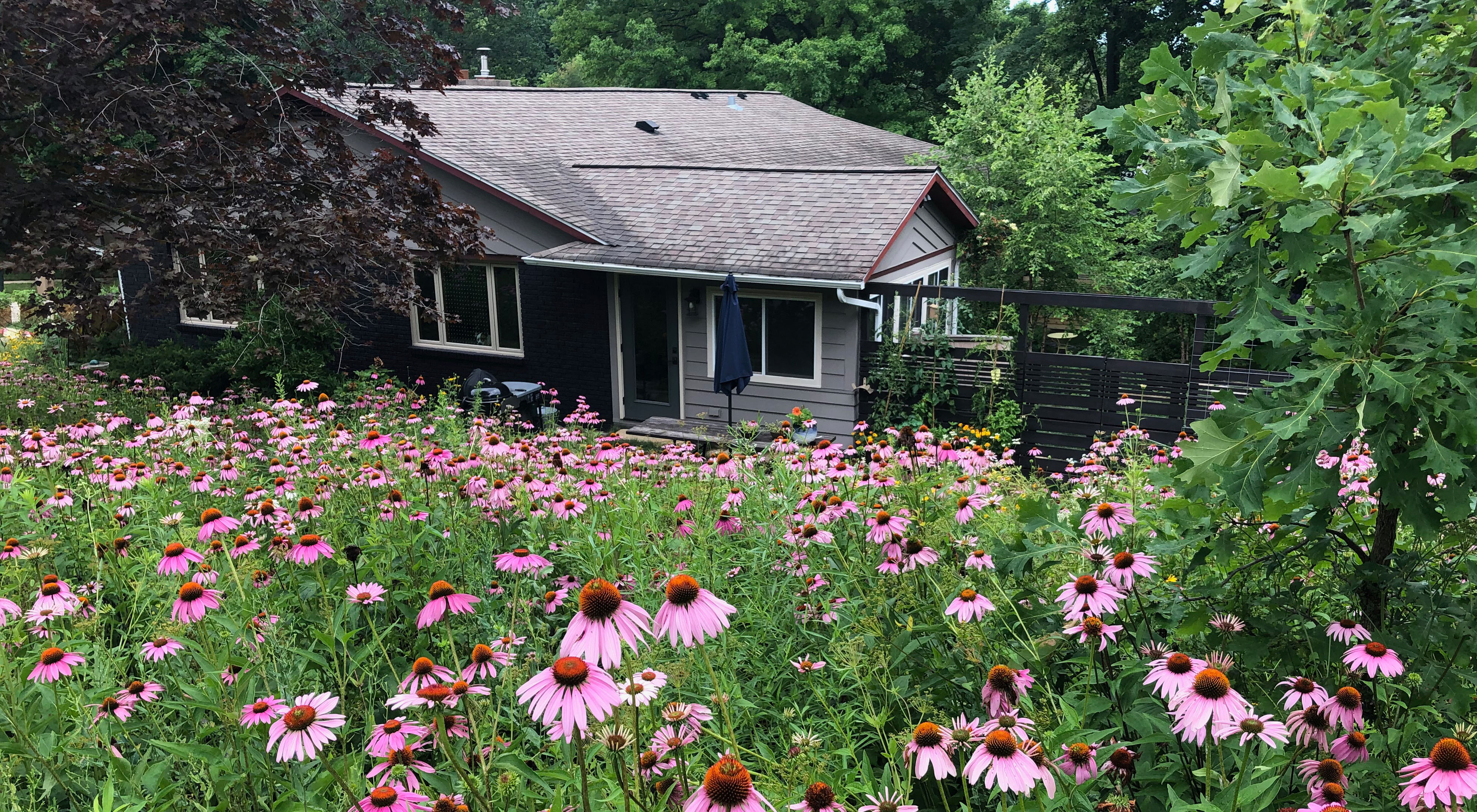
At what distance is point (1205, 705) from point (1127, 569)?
0.65 meters

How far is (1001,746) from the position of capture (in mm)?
1564

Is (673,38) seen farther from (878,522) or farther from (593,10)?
(878,522)

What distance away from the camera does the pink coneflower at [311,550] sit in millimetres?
2719

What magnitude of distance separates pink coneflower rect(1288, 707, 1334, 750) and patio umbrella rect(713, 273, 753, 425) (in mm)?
7944

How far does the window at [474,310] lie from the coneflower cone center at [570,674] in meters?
10.8

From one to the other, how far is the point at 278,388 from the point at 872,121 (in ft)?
80.8

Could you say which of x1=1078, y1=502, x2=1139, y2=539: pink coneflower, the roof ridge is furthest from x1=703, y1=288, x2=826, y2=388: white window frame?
x1=1078, y1=502, x2=1139, y2=539: pink coneflower

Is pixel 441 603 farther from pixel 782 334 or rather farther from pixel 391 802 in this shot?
pixel 782 334

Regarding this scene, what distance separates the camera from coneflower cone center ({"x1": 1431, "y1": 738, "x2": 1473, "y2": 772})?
4.90 ft

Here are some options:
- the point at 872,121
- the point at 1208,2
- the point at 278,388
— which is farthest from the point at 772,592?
the point at 872,121

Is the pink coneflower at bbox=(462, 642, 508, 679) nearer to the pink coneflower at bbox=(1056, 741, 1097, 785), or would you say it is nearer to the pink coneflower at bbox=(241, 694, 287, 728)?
the pink coneflower at bbox=(241, 694, 287, 728)

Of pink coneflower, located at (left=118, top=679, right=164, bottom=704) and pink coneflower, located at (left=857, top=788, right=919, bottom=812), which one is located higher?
pink coneflower, located at (left=857, top=788, right=919, bottom=812)

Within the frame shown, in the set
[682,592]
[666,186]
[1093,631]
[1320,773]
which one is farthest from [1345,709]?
[666,186]

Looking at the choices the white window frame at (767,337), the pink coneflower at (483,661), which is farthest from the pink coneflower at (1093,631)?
the white window frame at (767,337)
